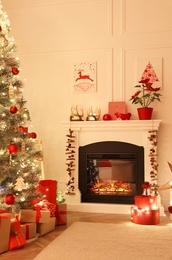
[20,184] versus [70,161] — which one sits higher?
[70,161]

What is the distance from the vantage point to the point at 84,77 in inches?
197

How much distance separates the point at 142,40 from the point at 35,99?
198 centimetres

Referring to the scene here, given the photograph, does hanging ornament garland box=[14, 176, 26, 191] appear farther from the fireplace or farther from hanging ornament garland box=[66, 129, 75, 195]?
the fireplace

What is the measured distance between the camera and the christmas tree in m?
3.10

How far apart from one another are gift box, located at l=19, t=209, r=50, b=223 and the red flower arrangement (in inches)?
87.0

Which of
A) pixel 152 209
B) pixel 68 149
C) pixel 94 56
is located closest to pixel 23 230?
pixel 152 209

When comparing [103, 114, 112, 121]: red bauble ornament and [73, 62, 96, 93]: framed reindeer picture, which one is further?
[73, 62, 96, 93]: framed reindeer picture

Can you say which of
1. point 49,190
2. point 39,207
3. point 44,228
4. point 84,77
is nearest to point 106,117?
point 84,77

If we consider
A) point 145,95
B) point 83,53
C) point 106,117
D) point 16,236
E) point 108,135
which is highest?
point 83,53

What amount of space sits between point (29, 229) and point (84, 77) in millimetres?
2719

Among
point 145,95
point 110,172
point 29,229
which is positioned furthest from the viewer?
point 110,172

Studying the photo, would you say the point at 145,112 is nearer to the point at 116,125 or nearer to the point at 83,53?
the point at 116,125

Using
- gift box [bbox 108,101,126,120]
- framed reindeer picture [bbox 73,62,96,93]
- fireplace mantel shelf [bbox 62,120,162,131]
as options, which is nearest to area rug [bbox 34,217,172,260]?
fireplace mantel shelf [bbox 62,120,162,131]

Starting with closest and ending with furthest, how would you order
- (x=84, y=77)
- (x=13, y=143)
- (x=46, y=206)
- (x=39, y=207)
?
(x=13, y=143), (x=39, y=207), (x=46, y=206), (x=84, y=77)
